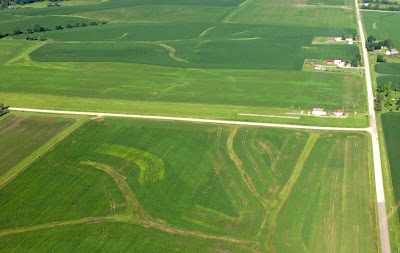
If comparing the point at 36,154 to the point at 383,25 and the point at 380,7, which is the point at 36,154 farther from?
the point at 380,7

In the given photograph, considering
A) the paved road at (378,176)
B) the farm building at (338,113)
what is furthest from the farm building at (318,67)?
the farm building at (338,113)

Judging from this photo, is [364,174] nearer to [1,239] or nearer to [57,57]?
[1,239]

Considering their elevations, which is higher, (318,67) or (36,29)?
(36,29)

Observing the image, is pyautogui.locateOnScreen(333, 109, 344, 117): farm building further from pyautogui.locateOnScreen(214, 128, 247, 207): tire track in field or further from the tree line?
the tree line

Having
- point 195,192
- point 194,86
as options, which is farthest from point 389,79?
point 195,192

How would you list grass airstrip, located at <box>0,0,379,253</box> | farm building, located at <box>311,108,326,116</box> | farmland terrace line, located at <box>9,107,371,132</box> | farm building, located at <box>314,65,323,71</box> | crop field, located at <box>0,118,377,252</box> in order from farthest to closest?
farm building, located at <box>314,65,323,71</box> < farm building, located at <box>311,108,326,116</box> < farmland terrace line, located at <box>9,107,371,132</box> < grass airstrip, located at <box>0,0,379,253</box> < crop field, located at <box>0,118,377,252</box>

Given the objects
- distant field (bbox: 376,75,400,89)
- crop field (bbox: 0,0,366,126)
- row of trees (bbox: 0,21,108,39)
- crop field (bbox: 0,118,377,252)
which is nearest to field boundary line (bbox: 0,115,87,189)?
crop field (bbox: 0,118,377,252)
